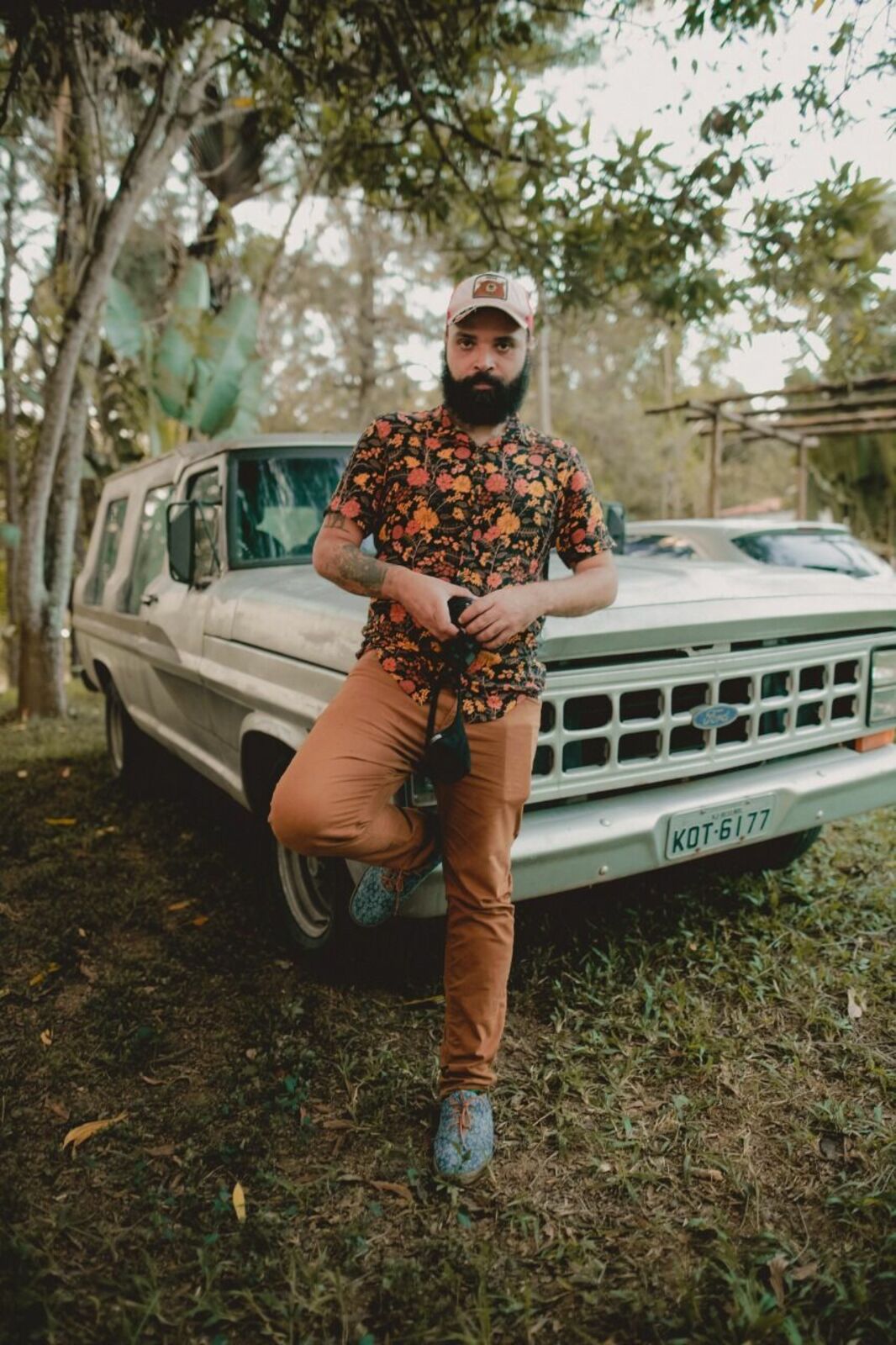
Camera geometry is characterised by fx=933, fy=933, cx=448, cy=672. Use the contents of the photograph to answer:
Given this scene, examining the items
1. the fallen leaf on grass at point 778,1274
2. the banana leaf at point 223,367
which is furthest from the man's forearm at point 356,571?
the banana leaf at point 223,367

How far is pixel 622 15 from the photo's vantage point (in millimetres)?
4664

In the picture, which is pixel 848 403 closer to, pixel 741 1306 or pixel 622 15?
pixel 622 15

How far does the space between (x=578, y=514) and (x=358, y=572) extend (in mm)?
603

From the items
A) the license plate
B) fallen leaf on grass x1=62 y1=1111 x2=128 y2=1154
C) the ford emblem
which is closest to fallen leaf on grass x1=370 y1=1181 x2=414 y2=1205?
fallen leaf on grass x1=62 y1=1111 x2=128 y2=1154

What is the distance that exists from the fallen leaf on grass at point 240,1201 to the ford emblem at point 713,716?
181cm

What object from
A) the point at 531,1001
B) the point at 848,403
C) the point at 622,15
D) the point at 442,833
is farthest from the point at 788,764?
the point at 848,403

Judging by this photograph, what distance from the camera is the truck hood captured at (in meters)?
2.71

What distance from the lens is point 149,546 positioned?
5176mm

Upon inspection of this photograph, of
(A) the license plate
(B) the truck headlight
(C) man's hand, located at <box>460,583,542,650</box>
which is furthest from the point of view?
(B) the truck headlight

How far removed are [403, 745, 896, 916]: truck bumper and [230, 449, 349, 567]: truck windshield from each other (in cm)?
182

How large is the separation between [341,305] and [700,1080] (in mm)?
21503

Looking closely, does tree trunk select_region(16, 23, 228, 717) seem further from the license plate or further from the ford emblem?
the license plate

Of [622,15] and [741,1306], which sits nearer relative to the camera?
[741,1306]

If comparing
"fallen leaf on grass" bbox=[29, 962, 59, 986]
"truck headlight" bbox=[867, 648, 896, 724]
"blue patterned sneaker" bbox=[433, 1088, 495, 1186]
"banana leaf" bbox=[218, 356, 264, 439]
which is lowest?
"fallen leaf on grass" bbox=[29, 962, 59, 986]
